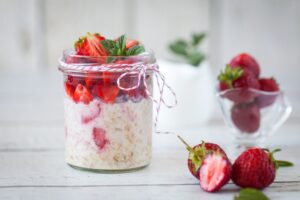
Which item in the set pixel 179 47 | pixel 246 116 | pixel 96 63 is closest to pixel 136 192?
pixel 96 63

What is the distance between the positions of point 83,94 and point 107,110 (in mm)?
56

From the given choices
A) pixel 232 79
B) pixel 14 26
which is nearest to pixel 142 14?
pixel 14 26

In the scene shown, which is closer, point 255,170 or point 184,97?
point 255,170

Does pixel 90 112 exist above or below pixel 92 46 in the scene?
below

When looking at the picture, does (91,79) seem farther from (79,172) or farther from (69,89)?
(79,172)

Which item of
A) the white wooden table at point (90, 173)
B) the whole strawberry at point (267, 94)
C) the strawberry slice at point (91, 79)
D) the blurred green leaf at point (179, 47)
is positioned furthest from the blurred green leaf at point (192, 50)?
the strawberry slice at point (91, 79)

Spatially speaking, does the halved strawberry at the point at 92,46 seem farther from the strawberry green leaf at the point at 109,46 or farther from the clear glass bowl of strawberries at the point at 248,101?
the clear glass bowl of strawberries at the point at 248,101

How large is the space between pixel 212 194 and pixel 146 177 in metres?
0.16

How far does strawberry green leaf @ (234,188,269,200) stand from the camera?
98 cm

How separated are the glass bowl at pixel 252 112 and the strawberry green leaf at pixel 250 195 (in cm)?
46

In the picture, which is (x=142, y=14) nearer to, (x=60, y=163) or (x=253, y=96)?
(x=253, y=96)

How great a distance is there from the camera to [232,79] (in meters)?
1.44

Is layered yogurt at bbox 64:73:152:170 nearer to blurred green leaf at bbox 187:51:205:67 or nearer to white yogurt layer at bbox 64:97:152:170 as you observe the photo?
white yogurt layer at bbox 64:97:152:170

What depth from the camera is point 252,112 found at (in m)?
1.45
